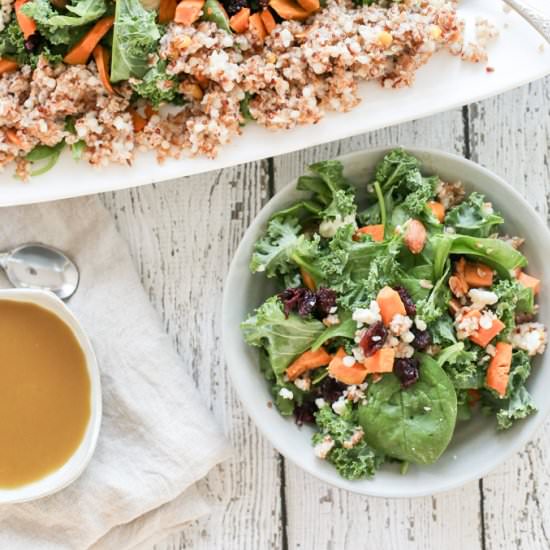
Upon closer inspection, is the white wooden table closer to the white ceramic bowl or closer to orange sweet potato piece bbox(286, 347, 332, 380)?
the white ceramic bowl

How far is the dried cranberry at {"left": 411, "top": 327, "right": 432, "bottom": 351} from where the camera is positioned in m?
1.84

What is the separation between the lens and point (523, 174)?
219cm

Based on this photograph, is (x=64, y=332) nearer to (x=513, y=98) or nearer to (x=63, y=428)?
(x=63, y=428)

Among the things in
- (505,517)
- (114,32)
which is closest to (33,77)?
(114,32)

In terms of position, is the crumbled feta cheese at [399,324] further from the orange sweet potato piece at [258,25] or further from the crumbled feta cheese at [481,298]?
the orange sweet potato piece at [258,25]

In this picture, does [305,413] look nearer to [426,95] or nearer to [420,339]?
[420,339]

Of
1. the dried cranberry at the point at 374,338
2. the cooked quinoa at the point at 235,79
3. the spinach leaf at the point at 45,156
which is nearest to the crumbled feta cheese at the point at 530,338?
the dried cranberry at the point at 374,338

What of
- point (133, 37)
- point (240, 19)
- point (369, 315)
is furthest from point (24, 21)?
point (369, 315)

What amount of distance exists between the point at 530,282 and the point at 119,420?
108 centimetres

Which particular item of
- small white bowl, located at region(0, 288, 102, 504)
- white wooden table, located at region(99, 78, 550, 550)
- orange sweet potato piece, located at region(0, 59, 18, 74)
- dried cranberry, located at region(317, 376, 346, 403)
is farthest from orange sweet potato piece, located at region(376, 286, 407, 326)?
orange sweet potato piece, located at region(0, 59, 18, 74)

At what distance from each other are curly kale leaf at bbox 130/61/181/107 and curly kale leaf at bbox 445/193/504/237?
2.26 feet

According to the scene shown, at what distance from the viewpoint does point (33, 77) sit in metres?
1.84

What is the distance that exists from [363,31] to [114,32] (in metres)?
0.52

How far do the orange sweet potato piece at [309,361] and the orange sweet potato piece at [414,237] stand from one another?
311 mm
